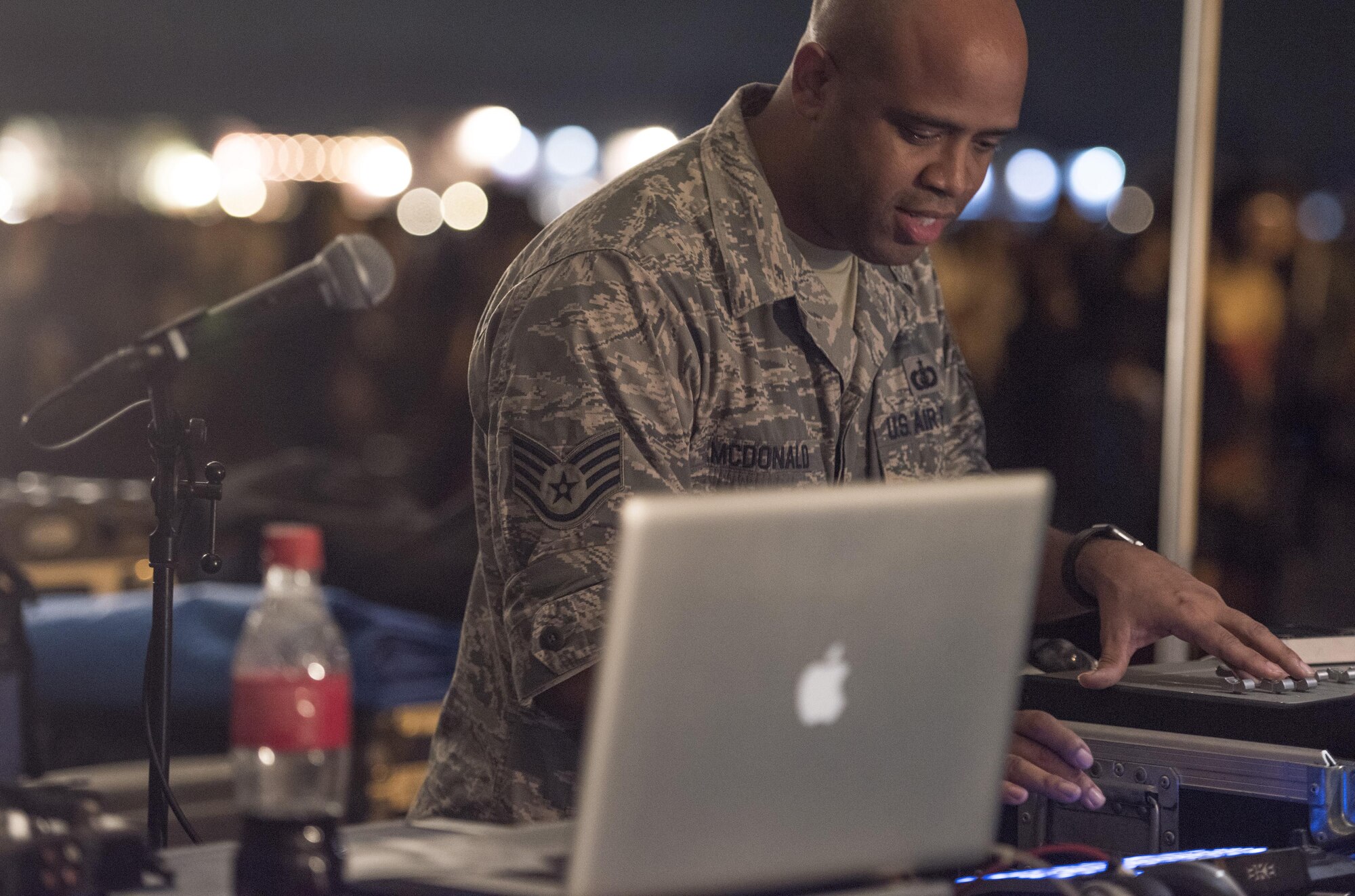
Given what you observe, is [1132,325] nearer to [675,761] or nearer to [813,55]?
[813,55]

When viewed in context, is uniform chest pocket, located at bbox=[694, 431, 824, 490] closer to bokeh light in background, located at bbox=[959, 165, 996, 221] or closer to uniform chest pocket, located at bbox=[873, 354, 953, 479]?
uniform chest pocket, located at bbox=[873, 354, 953, 479]

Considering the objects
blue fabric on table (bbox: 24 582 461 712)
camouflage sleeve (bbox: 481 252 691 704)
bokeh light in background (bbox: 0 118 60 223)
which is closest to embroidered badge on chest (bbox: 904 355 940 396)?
camouflage sleeve (bbox: 481 252 691 704)

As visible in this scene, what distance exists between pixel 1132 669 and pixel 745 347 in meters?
0.50

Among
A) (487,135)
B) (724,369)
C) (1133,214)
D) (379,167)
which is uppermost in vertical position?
(379,167)

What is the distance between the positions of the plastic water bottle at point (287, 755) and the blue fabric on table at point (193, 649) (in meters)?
2.37

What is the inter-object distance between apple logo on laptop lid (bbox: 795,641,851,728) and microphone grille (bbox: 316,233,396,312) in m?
0.91

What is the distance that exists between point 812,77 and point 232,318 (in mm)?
638

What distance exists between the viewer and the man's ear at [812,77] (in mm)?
1599

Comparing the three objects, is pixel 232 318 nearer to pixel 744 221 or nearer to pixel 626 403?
pixel 626 403

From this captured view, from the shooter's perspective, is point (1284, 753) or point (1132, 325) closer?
point (1284, 753)

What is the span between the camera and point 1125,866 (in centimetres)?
117

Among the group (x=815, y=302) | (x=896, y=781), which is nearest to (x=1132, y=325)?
(x=815, y=302)

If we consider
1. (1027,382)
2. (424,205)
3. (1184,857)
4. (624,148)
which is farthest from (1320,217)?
(424,205)

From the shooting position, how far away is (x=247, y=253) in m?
5.62
